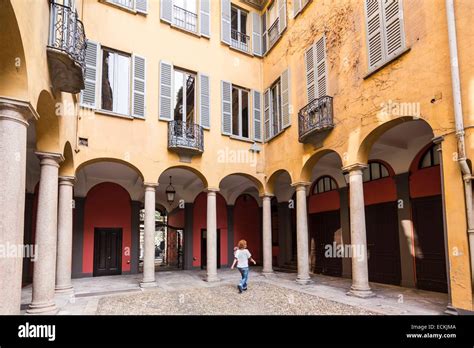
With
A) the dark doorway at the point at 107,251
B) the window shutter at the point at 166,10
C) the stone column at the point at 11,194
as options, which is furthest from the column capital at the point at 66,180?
the window shutter at the point at 166,10

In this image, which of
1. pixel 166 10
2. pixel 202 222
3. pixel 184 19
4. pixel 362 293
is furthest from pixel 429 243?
pixel 166 10

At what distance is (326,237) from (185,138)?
7.12 metres

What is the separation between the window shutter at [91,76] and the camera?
10453mm

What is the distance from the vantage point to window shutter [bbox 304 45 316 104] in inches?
441

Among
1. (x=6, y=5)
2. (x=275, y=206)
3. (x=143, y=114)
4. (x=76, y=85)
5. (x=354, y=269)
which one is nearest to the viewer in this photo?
(x=6, y=5)

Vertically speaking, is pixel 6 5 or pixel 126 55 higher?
pixel 126 55

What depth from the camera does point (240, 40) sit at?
578 inches

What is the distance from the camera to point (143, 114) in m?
11.4

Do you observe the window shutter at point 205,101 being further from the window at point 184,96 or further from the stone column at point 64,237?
the stone column at point 64,237

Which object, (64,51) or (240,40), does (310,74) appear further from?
(64,51)
